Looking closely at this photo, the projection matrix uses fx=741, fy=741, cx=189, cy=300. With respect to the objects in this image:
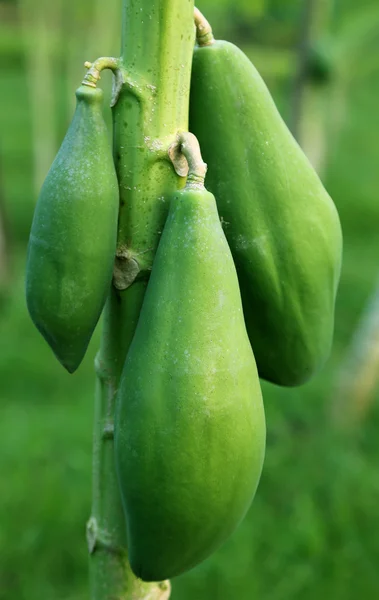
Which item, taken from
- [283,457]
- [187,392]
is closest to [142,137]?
[187,392]

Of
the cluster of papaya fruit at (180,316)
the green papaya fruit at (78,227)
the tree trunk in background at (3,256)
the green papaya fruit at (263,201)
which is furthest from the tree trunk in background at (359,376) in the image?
the tree trunk in background at (3,256)

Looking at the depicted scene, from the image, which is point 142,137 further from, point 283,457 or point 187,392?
point 283,457

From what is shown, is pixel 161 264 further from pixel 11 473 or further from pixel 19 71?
pixel 19 71

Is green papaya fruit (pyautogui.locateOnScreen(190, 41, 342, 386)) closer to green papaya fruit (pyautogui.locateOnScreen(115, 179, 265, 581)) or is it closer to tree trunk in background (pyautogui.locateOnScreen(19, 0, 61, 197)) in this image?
green papaya fruit (pyautogui.locateOnScreen(115, 179, 265, 581))

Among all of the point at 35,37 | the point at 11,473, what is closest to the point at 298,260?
the point at 11,473

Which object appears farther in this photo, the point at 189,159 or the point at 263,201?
the point at 263,201

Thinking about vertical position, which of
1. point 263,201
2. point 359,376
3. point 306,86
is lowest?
point 359,376

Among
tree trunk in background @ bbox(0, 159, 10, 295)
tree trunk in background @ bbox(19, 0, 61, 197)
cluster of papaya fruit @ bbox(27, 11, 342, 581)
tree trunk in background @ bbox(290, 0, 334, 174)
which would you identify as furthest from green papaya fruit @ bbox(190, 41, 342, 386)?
tree trunk in background @ bbox(19, 0, 61, 197)
